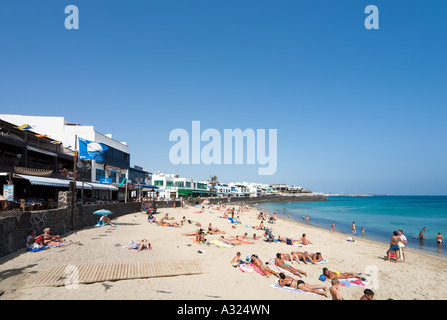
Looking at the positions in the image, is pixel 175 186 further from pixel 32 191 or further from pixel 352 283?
pixel 352 283

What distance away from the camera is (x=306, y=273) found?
10328mm

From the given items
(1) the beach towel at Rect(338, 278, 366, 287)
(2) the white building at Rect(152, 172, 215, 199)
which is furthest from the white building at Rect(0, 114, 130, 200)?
(1) the beach towel at Rect(338, 278, 366, 287)

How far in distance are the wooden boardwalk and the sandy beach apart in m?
0.24

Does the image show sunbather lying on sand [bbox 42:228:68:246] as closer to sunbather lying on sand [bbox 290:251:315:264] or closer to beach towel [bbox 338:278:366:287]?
sunbather lying on sand [bbox 290:251:315:264]

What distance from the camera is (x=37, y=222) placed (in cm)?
1230

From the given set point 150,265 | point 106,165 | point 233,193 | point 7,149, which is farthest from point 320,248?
point 233,193

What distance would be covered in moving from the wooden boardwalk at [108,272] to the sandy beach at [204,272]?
24 centimetres

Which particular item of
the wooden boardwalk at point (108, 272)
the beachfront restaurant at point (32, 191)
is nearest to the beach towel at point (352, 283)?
the wooden boardwalk at point (108, 272)

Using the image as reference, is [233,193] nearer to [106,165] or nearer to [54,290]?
[106,165]

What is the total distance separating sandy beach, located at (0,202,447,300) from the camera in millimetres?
7230

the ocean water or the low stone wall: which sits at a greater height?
the low stone wall

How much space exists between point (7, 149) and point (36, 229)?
11.5 meters

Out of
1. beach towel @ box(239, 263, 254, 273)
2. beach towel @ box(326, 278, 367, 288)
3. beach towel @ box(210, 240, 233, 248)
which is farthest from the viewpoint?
beach towel @ box(210, 240, 233, 248)
